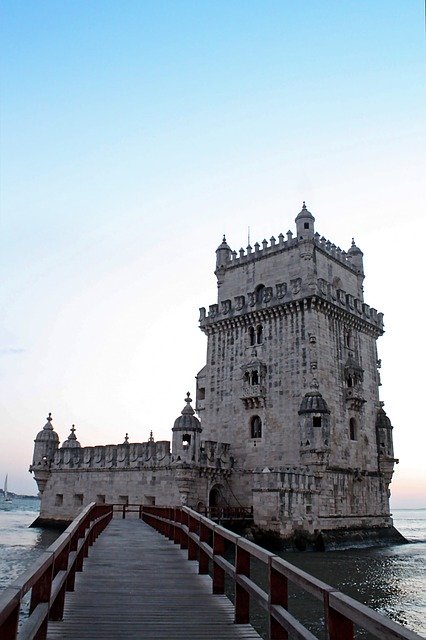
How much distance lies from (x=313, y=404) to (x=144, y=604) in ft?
86.0

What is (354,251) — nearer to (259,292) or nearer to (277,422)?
(259,292)

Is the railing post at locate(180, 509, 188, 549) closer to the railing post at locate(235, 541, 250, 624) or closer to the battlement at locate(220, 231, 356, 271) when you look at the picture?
the railing post at locate(235, 541, 250, 624)

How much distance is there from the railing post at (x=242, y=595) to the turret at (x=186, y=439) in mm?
26482

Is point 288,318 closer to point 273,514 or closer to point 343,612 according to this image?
point 273,514

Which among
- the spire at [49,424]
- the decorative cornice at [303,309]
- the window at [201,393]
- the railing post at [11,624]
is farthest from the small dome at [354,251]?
the railing post at [11,624]

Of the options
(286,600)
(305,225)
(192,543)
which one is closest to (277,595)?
(286,600)

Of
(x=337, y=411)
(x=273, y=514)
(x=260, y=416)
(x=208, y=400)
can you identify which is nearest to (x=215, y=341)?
(x=208, y=400)

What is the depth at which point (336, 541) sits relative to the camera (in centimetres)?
3319

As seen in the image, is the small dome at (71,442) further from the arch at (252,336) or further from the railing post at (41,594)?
the railing post at (41,594)

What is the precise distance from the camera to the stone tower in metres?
33.6

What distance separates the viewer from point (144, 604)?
868 cm

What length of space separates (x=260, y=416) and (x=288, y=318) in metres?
6.72

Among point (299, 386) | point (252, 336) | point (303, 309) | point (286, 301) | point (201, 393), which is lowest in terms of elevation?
point (299, 386)

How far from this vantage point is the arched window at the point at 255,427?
37.7 meters
